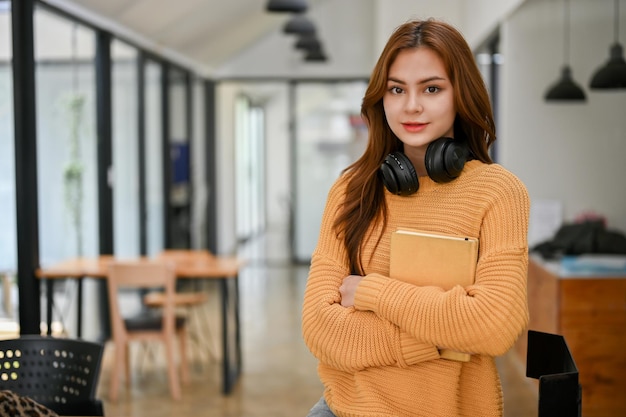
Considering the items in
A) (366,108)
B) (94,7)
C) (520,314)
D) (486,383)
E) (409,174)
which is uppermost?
(94,7)

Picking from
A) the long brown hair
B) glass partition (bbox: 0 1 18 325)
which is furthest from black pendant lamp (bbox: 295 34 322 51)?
the long brown hair

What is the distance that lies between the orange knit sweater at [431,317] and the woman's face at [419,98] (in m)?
0.11

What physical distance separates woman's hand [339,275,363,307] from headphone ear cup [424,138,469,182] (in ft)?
0.90

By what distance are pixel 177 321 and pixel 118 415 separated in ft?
2.58

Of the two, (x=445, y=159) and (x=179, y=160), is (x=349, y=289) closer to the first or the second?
(x=445, y=159)

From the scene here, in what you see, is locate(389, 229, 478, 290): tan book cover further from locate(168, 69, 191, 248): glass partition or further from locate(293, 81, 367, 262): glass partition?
locate(293, 81, 367, 262): glass partition

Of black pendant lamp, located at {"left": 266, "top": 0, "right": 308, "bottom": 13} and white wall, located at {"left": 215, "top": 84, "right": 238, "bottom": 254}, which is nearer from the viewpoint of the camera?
black pendant lamp, located at {"left": 266, "top": 0, "right": 308, "bottom": 13}

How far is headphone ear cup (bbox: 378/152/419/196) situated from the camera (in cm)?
191

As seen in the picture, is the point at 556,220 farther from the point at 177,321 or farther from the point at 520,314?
the point at 520,314

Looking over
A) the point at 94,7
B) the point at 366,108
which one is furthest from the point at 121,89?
the point at 366,108

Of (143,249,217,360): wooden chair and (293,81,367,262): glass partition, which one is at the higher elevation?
(293,81,367,262): glass partition

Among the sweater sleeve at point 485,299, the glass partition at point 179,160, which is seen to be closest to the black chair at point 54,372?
Answer: the sweater sleeve at point 485,299

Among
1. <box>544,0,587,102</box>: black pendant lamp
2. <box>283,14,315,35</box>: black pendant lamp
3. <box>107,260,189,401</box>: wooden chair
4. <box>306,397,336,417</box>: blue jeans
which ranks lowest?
<box>107,260,189,401</box>: wooden chair

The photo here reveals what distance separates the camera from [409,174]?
75.2 inches
